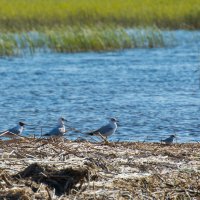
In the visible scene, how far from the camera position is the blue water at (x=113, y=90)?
14430 millimetres

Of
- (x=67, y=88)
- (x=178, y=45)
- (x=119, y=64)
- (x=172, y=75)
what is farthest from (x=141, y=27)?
(x=67, y=88)

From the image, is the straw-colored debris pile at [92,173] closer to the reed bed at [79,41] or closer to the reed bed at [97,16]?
the reed bed at [79,41]

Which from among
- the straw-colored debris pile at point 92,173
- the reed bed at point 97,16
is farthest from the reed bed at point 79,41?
the straw-colored debris pile at point 92,173

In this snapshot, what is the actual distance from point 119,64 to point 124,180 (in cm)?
1764

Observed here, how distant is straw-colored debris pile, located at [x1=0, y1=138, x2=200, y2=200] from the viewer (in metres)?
5.80

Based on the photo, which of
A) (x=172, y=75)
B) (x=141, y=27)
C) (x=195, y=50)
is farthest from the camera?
(x=141, y=27)

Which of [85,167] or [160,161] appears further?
[160,161]

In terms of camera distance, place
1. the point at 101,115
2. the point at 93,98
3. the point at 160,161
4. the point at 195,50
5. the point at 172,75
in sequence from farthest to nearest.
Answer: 1. the point at 195,50
2. the point at 172,75
3. the point at 93,98
4. the point at 101,115
5. the point at 160,161

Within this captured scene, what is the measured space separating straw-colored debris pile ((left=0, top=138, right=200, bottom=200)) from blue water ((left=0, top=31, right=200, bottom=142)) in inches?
173

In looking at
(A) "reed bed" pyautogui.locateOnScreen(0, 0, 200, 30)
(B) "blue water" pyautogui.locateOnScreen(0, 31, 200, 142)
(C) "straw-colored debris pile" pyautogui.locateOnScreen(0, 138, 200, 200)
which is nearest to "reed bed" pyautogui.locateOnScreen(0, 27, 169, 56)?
(B) "blue water" pyautogui.locateOnScreen(0, 31, 200, 142)

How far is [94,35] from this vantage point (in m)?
25.1

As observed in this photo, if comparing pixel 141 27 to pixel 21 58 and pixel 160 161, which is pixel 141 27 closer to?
pixel 21 58

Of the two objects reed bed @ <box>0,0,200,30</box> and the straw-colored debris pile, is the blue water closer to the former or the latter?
reed bed @ <box>0,0,200,30</box>

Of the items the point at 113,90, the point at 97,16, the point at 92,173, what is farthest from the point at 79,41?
the point at 92,173
